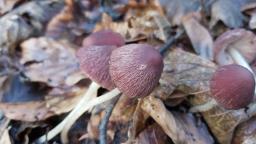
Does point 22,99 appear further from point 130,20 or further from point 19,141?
point 130,20

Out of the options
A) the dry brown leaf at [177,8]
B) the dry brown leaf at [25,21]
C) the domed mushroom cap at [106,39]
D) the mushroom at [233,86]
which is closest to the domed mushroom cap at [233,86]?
the mushroom at [233,86]

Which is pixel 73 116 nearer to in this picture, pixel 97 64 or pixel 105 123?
pixel 105 123

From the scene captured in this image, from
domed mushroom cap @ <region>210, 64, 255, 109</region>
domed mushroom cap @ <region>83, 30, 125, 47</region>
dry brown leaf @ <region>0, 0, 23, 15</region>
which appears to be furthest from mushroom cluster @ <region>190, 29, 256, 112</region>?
dry brown leaf @ <region>0, 0, 23, 15</region>

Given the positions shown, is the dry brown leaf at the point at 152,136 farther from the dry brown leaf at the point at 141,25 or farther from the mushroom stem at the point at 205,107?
the dry brown leaf at the point at 141,25

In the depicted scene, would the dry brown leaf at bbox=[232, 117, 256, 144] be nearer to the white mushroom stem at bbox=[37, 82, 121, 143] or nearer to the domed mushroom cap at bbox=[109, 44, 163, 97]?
the domed mushroom cap at bbox=[109, 44, 163, 97]

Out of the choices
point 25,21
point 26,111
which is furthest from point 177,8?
point 26,111
